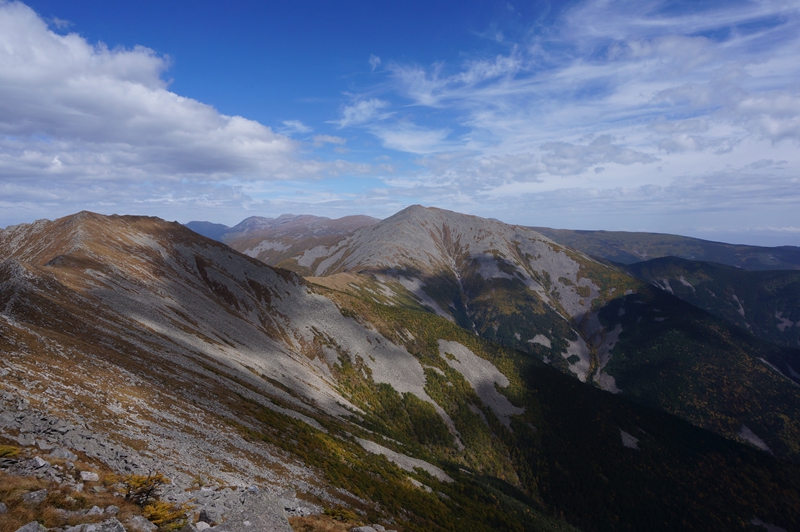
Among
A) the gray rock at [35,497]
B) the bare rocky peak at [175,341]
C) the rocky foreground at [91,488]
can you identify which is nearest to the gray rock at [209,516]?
the rocky foreground at [91,488]

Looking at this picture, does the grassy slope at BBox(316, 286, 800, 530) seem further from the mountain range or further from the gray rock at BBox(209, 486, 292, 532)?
the gray rock at BBox(209, 486, 292, 532)

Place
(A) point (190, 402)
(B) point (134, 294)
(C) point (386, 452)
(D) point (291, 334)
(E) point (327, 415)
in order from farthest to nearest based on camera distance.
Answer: (D) point (291, 334) → (B) point (134, 294) → (E) point (327, 415) → (C) point (386, 452) → (A) point (190, 402)

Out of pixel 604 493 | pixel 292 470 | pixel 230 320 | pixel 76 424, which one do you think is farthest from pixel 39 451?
pixel 604 493

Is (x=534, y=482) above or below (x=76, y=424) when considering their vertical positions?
below

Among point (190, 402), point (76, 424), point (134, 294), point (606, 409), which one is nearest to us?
point (76, 424)

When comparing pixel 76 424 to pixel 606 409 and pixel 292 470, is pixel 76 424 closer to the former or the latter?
pixel 292 470

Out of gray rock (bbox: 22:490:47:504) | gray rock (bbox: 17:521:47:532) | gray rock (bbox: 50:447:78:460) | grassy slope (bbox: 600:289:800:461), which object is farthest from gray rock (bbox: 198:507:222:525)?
grassy slope (bbox: 600:289:800:461)

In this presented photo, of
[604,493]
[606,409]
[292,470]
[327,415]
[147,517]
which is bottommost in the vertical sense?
[604,493]
